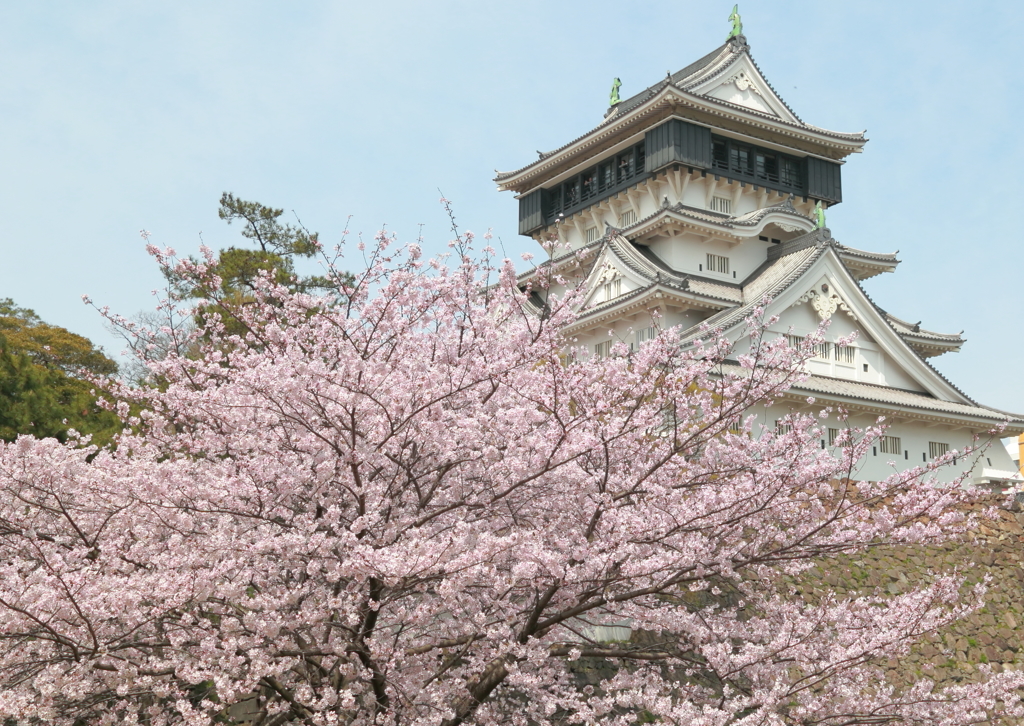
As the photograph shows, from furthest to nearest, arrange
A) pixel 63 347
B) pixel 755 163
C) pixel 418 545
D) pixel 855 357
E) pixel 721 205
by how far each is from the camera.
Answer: pixel 63 347
pixel 755 163
pixel 721 205
pixel 855 357
pixel 418 545

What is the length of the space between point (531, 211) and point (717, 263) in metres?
7.13

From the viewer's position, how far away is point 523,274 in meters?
27.9

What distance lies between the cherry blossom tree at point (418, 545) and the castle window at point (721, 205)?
1982 cm

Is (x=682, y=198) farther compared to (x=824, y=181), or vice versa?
(x=824, y=181)

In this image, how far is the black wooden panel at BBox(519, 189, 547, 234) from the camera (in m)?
30.1

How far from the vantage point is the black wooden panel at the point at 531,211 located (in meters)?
30.1

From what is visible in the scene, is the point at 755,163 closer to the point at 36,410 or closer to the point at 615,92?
the point at 615,92

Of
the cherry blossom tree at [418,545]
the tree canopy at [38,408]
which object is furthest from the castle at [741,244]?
the cherry blossom tree at [418,545]

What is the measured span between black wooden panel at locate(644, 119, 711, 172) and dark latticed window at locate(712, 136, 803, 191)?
0.95 meters

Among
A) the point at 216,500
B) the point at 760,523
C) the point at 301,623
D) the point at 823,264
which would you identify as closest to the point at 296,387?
the point at 216,500

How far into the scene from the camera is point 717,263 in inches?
1038

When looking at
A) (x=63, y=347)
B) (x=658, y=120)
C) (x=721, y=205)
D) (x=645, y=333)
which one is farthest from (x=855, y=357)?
(x=63, y=347)

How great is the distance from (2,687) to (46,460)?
2320mm

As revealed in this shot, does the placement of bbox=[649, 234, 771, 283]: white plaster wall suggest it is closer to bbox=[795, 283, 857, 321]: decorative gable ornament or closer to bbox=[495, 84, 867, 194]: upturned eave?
bbox=[795, 283, 857, 321]: decorative gable ornament
